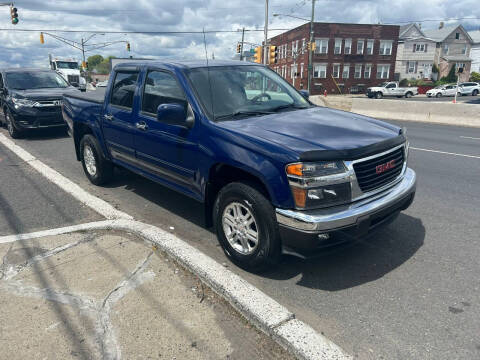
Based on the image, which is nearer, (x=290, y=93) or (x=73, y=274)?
(x=73, y=274)

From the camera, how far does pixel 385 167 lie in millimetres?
3566

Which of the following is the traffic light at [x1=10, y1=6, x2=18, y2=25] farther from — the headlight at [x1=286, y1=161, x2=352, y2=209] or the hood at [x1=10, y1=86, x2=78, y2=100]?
the headlight at [x1=286, y1=161, x2=352, y2=209]

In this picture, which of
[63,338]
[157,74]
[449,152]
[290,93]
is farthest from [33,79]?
[449,152]

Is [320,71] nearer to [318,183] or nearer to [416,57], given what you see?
[416,57]

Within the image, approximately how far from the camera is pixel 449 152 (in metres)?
9.57

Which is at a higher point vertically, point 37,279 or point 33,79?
point 33,79

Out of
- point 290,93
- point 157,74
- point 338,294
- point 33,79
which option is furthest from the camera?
point 33,79

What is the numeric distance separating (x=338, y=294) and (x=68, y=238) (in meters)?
2.96

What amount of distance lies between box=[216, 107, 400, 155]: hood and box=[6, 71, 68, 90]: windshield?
33.0 feet

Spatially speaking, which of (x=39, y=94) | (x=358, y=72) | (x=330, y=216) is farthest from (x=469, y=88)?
(x=330, y=216)

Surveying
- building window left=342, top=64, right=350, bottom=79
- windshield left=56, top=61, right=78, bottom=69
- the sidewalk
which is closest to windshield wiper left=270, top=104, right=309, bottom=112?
the sidewalk

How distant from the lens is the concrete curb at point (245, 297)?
2.58m

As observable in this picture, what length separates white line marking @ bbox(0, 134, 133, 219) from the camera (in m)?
5.11

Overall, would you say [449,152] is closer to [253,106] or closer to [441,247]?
[441,247]
